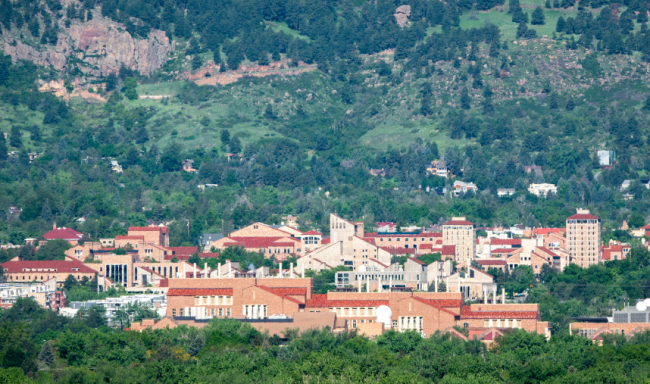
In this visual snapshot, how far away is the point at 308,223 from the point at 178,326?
3537 inches

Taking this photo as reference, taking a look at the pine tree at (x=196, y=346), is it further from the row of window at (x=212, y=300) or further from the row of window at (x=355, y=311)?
the row of window at (x=355, y=311)

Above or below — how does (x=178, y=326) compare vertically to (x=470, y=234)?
below

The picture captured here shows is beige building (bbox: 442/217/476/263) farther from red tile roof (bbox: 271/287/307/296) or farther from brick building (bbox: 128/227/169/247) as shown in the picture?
red tile roof (bbox: 271/287/307/296)

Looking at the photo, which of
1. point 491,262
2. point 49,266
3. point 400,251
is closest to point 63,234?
point 49,266

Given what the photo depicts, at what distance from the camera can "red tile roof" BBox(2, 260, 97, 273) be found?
489 feet

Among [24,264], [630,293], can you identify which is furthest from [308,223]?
[630,293]

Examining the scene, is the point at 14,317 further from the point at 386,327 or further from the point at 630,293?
the point at 630,293

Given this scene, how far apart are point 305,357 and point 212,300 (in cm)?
2553

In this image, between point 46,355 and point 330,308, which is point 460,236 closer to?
point 330,308

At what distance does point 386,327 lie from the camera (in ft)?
353

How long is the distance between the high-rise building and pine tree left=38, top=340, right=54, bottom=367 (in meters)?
74.8

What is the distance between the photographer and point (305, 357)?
87.8m

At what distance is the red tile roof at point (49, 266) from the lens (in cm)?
14900

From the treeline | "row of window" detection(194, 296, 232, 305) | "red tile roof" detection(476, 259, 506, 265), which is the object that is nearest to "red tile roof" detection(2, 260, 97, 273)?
"red tile roof" detection(476, 259, 506, 265)
